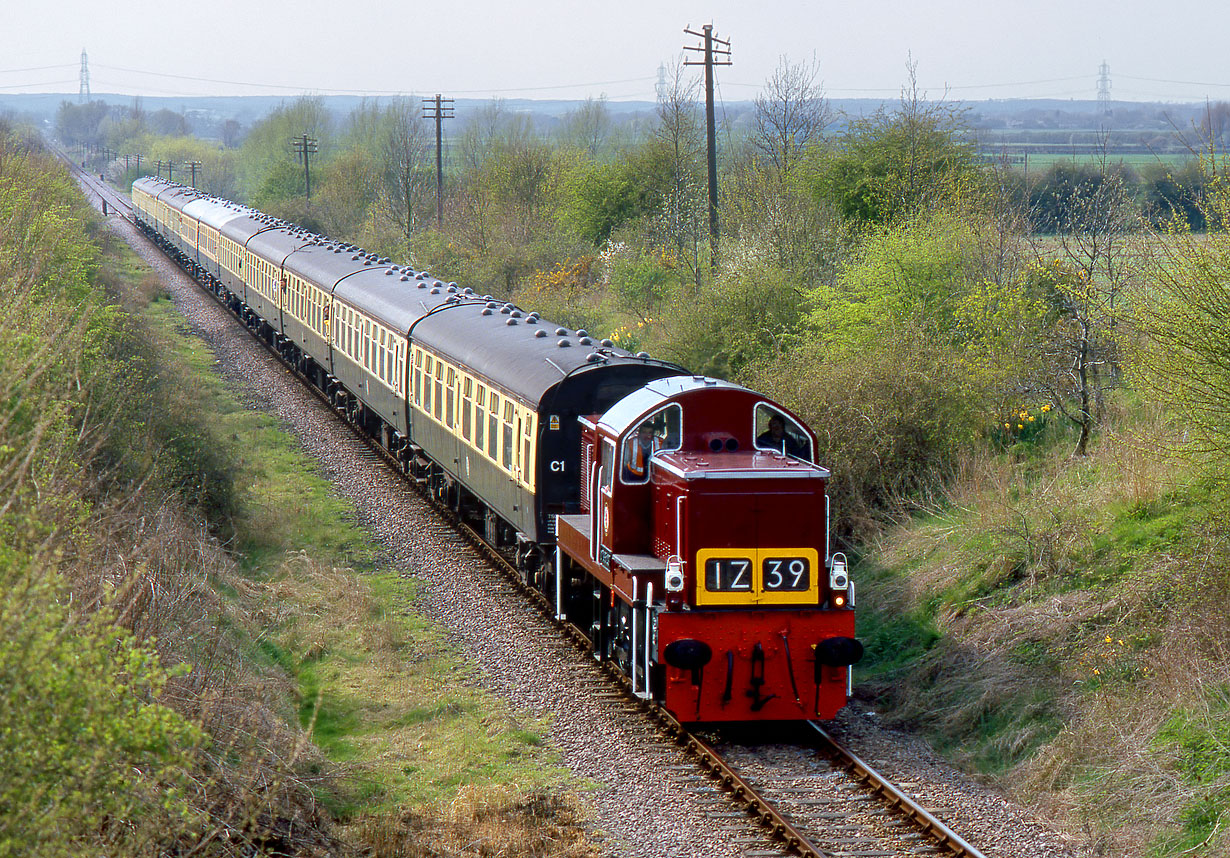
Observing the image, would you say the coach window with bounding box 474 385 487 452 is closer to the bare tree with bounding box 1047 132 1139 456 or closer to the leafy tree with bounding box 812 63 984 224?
the bare tree with bounding box 1047 132 1139 456

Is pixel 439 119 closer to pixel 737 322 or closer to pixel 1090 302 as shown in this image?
pixel 737 322

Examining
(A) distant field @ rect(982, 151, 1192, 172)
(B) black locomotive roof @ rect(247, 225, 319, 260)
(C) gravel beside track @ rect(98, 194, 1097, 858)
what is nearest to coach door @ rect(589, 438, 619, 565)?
(C) gravel beside track @ rect(98, 194, 1097, 858)

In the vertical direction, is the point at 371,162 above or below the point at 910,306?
above

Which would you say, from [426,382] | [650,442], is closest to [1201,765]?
[650,442]

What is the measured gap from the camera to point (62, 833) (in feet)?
17.2

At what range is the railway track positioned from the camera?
956cm

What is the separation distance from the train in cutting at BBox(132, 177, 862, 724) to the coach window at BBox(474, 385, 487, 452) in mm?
44

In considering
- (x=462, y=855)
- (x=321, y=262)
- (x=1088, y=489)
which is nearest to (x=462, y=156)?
(x=321, y=262)

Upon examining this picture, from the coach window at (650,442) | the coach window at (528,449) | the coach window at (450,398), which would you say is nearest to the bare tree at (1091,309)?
the coach window at (650,442)

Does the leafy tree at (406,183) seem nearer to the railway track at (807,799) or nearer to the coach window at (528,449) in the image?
the coach window at (528,449)

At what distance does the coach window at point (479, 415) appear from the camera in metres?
17.4

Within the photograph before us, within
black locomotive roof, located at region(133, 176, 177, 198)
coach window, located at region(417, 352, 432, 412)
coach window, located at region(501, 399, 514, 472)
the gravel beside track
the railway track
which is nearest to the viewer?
the railway track

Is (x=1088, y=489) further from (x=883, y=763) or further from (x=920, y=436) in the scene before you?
(x=883, y=763)

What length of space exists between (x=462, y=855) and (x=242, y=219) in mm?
40970
